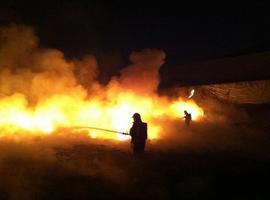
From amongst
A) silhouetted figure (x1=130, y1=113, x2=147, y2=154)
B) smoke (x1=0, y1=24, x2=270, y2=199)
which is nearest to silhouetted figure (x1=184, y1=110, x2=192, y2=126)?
smoke (x1=0, y1=24, x2=270, y2=199)

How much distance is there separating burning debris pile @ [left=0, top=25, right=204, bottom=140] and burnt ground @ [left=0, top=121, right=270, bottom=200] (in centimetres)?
239

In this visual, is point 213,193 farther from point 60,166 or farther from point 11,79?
point 11,79

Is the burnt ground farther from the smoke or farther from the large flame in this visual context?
the large flame

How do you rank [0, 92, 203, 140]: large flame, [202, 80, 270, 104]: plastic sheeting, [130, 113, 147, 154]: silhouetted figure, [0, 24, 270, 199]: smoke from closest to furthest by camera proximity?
[0, 24, 270, 199]: smoke
[130, 113, 147, 154]: silhouetted figure
[0, 92, 203, 140]: large flame
[202, 80, 270, 104]: plastic sheeting

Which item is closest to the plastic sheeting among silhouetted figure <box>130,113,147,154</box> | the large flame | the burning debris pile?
the burning debris pile

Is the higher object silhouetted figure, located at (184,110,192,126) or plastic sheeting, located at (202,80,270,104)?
plastic sheeting, located at (202,80,270,104)

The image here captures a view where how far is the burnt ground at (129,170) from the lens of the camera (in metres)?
9.71

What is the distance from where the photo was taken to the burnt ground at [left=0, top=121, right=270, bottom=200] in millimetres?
9711

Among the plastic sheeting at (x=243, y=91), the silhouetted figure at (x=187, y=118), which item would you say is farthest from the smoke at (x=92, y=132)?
the plastic sheeting at (x=243, y=91)

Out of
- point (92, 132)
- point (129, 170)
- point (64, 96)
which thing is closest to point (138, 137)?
point (129, 170)

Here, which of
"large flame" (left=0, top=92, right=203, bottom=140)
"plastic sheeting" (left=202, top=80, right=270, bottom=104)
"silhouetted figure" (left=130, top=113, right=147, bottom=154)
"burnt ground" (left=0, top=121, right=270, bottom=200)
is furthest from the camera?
"plastic sheeting" (left=202, top=80, right=270, bottom=104)

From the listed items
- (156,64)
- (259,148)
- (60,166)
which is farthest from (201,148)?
(156,64)

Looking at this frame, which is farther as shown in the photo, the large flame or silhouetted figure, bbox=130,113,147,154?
the large flame

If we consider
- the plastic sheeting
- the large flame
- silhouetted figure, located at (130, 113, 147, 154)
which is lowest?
silhouetted figure, located at (130, 113, 147, 154)
